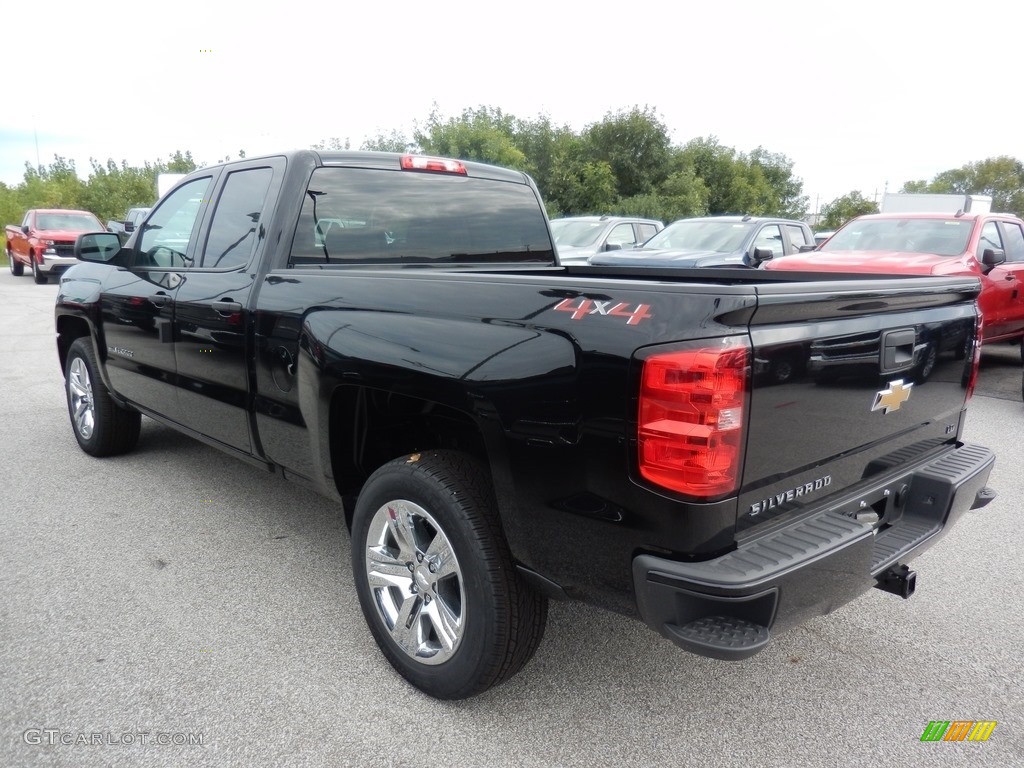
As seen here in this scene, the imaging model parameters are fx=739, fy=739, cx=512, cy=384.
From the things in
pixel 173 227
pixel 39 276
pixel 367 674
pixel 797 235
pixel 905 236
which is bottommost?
pixel 39 276

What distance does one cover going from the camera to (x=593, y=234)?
13195mm

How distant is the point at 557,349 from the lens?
6.59 feet

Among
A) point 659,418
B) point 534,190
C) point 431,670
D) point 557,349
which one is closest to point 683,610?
point 659,418

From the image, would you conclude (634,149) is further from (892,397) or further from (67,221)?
(892,397)

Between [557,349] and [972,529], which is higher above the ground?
[557,349]

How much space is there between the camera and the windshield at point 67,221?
19.9m

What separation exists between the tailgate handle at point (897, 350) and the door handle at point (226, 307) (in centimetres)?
252

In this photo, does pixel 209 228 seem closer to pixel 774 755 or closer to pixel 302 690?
pixel 302 690

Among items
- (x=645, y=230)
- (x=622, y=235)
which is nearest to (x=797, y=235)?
(x=622, y=235)

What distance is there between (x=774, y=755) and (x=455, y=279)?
1.79 meters

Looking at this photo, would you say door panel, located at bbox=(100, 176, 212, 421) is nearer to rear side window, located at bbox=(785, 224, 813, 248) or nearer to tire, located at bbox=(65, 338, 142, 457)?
tire, located at bbox=(65, 338, 142, 457)

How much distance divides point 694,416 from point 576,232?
11968 mm

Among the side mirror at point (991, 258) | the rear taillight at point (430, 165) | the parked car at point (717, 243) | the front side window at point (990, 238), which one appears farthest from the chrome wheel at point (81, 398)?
the front side window at point (990, 238)

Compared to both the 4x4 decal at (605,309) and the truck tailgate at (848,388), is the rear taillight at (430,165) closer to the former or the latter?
the 4x4 decal at (605,309)
